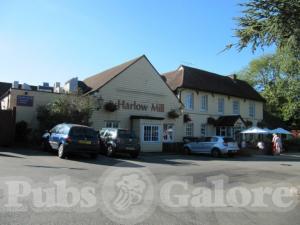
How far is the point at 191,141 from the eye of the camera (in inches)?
1233

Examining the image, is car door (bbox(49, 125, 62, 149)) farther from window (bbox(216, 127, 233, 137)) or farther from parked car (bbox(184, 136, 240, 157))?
window (bbox(216, 127, 233, 137))

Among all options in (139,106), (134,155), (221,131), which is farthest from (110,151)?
(221,131)

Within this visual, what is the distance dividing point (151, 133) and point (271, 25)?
2062 cm

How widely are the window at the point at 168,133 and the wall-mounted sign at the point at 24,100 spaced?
11.9 metres

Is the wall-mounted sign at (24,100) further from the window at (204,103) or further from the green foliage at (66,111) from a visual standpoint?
the window at (204,103)

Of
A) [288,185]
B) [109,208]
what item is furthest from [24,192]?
[288,185]

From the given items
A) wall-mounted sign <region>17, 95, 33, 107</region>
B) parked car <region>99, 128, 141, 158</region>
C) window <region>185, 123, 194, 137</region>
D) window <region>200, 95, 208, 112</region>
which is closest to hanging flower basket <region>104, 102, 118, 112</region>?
wall-mounted sign <region>17, 95, 33, 107</region>

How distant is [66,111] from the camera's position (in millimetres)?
25203

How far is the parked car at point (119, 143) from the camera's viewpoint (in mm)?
21891

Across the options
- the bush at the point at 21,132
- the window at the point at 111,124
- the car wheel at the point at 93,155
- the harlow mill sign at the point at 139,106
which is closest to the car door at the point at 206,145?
the harlow mill sign at the point at 139,106

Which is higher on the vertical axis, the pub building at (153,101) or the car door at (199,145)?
the pub building at (153,101)

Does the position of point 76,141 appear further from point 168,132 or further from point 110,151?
point 168,132

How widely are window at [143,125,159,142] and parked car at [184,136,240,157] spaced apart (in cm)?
353

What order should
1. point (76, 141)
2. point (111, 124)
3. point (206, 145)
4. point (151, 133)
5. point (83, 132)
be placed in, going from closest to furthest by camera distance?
point (76, 141) < point (83, 132) < point (206, 145) < point (111, 124) < point (151, 133)
